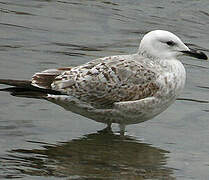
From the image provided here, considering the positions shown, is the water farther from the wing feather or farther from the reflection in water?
the wing feather

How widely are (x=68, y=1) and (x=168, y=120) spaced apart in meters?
6.10

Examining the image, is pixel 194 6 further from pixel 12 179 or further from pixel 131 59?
pixel 12 179

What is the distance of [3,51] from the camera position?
423 inches

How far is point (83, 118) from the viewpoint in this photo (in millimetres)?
8688

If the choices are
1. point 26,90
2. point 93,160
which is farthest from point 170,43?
point 93,160

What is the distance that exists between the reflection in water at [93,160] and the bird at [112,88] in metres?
0.31

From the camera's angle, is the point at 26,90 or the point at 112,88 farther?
the point at 112,88

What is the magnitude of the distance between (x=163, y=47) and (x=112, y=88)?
2.50ft

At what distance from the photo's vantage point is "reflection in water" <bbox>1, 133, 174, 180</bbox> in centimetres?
671

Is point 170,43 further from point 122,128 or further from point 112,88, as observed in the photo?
point 122,128

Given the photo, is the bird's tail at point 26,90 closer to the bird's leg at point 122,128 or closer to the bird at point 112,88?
the bird at point 112,88

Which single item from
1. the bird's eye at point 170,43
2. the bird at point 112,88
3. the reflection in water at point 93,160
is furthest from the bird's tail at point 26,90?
the bird's eye at point 170,43

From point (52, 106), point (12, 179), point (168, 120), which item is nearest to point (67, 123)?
point (52, 106)

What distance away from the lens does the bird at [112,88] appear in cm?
784
